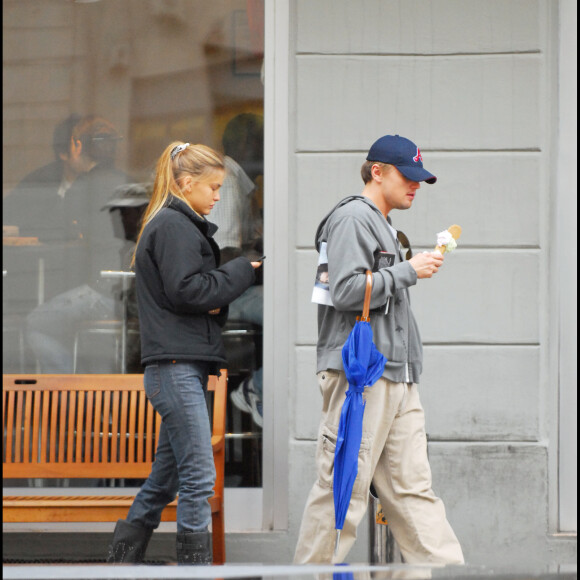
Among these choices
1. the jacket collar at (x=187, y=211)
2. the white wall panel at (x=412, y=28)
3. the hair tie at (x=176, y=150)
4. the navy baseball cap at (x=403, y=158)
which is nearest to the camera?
the navy baseball cap at (x=403, y=158)

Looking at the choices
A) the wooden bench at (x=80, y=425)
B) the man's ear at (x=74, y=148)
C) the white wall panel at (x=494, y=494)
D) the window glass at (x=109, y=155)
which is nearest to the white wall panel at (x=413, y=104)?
the window glass at (x=109, y=155)

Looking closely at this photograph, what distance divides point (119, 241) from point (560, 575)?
11.6 feet

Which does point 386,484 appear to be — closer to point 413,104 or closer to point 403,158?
point 403,158

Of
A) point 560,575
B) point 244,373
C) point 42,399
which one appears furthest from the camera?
point 244,373

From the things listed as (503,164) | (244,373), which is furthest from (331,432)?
(503,164)

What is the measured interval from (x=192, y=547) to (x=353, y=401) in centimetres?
97

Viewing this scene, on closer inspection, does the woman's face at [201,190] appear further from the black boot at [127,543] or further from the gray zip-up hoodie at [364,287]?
the black boot at [127,543]

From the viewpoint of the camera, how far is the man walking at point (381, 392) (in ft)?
12.8

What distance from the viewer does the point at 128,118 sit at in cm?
570

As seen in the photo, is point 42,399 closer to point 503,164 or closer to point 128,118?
point 128,118

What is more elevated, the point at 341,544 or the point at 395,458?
the point at 395,458

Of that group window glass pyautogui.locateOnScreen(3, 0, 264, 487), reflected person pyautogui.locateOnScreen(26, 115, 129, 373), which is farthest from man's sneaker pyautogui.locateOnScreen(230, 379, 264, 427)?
reflected person pyautogui.locateOnScreen(26, 115, 129, 373)

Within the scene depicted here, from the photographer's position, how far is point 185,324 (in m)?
4.21

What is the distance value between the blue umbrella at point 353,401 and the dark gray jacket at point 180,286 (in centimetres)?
64
